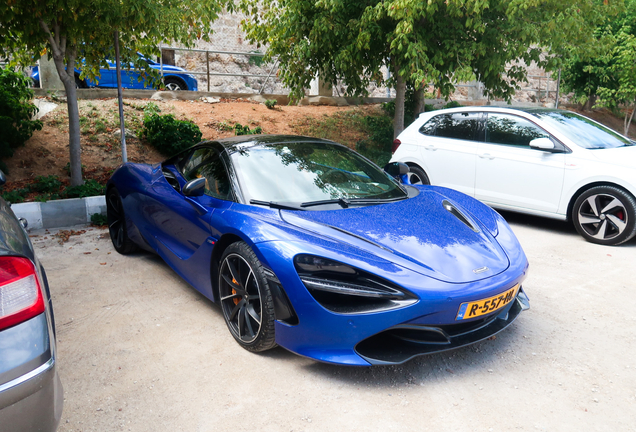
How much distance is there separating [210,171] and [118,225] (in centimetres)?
193

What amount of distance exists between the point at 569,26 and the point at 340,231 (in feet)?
22.4

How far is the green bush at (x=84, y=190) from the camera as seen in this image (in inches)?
264

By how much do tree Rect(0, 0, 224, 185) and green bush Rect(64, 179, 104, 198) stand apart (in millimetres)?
254

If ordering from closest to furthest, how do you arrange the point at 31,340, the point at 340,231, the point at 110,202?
the point at 31,340
the point at 340,231
the point at 110,202

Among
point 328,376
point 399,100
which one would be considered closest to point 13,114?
point 399,100

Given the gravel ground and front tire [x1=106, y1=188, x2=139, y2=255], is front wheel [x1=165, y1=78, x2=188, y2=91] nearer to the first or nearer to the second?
front tire [x1=106, y1=188, x2=139, y2=255]

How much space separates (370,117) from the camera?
12336 millimetres

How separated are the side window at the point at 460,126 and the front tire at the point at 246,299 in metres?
4.48

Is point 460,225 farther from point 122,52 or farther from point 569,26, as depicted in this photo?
point 122,52

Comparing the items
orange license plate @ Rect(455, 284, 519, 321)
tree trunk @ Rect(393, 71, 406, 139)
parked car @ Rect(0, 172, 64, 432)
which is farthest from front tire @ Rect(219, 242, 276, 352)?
tree trunk @ Rect(393, 71, 406, 139)

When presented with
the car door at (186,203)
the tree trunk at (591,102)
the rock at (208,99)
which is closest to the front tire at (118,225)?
the car door at (186,203)

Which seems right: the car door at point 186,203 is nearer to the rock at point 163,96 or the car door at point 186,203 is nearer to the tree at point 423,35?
the tree at point 423,35

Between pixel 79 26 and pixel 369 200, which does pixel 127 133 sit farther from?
pixel 369 200

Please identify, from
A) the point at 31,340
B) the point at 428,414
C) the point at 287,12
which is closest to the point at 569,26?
the point at 287,12
